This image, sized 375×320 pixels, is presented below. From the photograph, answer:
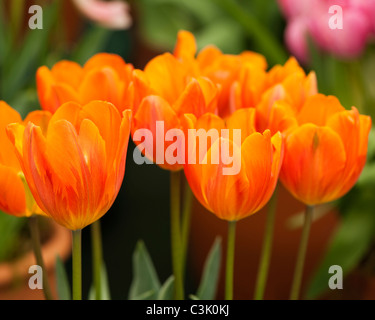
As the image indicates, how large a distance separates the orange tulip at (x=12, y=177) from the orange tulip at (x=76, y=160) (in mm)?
26

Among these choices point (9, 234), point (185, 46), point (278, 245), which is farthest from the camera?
point (278, 245)

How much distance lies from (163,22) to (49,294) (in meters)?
1.00

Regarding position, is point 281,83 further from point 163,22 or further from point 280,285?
point 163,22

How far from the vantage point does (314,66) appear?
3.04 ft

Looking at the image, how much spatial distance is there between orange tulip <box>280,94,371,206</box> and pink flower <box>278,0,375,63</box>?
0.29 m

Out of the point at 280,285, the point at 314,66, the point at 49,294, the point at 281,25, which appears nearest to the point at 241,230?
the point at 280,285

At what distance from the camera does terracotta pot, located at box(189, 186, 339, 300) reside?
3.31 feet

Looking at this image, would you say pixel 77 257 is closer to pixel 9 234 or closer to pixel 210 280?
pixel 210 280

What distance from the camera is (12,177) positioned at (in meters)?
0.39

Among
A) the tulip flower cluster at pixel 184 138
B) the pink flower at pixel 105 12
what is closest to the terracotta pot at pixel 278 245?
the pink flower at pixel 105 12

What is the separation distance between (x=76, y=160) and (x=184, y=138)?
61 mm

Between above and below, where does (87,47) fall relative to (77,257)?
above

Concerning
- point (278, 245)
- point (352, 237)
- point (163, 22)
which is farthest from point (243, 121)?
point (163, 22)

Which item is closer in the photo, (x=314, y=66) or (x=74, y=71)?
(x=74, y=71)
